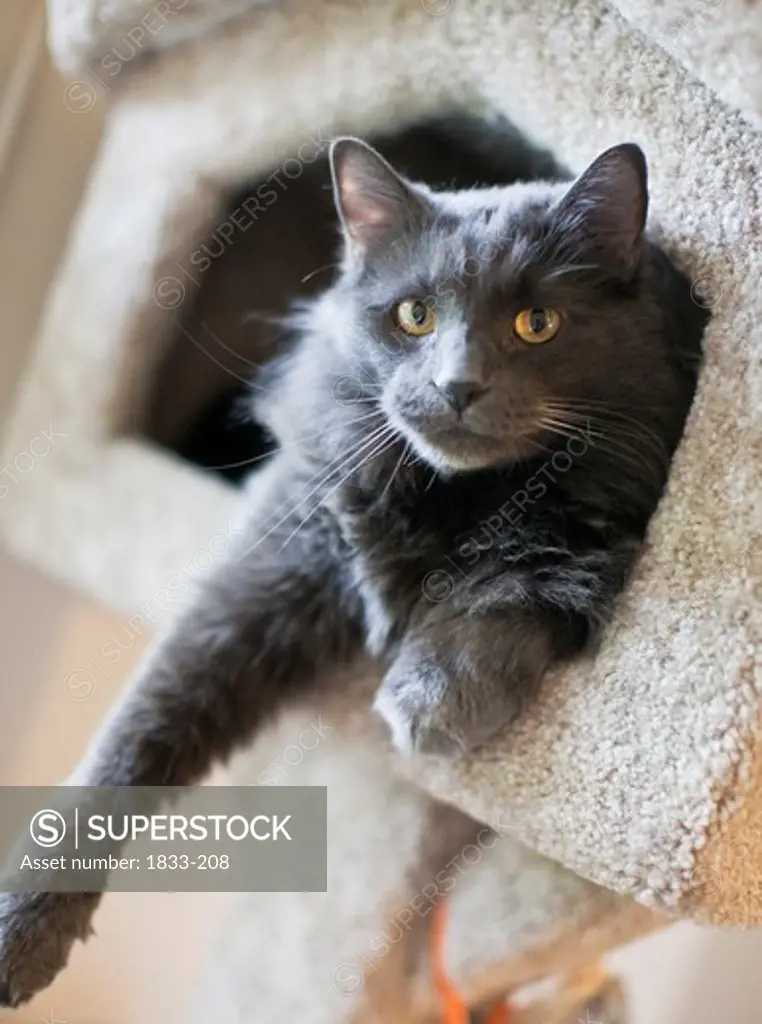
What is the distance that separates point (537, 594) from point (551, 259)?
0.32m

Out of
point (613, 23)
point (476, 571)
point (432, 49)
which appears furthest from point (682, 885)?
point (432, 49)

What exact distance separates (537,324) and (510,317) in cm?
3

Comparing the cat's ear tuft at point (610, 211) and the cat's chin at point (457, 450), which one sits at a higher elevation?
the cat's ear tuft at point (610, 211)

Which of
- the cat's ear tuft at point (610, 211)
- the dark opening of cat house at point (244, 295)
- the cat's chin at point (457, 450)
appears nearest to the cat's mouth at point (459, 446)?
the cat's chin at point (457, 450)

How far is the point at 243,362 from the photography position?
1584 millimetres

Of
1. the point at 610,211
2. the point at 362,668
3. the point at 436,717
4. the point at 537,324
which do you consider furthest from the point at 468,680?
the point at 610,211

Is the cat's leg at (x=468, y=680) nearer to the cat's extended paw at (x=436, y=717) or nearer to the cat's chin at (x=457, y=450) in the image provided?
the cat's extended paw at (x=436, y=717)

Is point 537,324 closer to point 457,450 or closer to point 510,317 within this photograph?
point 510,317

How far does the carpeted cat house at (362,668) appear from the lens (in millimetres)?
960

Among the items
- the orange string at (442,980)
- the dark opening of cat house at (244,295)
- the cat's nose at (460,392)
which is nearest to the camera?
the cat's nose at (460,392)

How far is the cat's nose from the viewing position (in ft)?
3.11

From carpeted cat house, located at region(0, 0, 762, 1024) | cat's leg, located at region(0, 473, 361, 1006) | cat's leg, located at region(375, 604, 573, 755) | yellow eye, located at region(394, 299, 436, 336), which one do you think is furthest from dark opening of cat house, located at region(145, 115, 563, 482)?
cat's leg, located at region(375, 604, 573, 755)

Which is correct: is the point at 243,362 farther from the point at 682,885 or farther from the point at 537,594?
the point at 682,885

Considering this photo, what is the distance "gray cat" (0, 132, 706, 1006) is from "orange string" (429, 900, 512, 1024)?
28 cm
